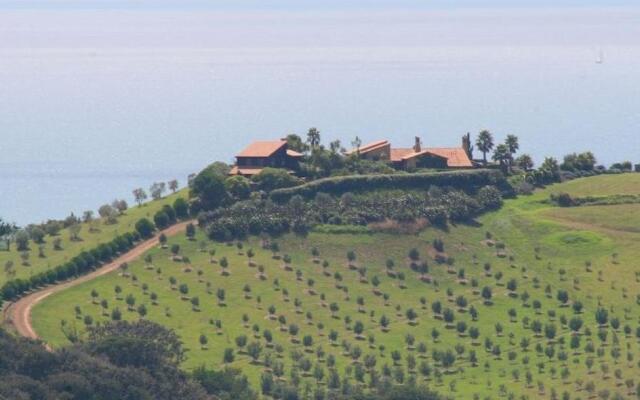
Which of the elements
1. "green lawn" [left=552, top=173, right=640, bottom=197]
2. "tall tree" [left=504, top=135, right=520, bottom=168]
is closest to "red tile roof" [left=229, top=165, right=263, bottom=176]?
"tall tree" [left=504, top=135, right=520, bottom=168]

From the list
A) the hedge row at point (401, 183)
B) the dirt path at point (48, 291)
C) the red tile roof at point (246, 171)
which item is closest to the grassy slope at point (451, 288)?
the dirt path at point (48, 291)

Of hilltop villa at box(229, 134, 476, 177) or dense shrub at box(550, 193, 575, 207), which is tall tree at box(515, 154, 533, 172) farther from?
dense shrub at box(550, 193, 575, 207)

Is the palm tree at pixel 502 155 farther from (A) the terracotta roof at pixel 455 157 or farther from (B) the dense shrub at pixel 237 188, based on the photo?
(B) the dense shrub at pixel 237 188

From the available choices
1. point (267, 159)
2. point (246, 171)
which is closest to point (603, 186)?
point (267, 159)

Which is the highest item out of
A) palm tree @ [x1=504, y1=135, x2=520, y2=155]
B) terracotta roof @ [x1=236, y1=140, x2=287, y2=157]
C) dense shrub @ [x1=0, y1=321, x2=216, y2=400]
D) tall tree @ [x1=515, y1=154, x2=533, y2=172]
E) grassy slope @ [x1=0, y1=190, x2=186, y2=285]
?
terracotta roof @ [x1=236, y1=140, x2=287, y2=157]

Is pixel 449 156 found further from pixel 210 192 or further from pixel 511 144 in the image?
pixel 210 192

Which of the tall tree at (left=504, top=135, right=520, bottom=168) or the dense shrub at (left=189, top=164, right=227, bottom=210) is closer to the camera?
the dense shrub at (left=189, top=164, right=227, bottom=210)
